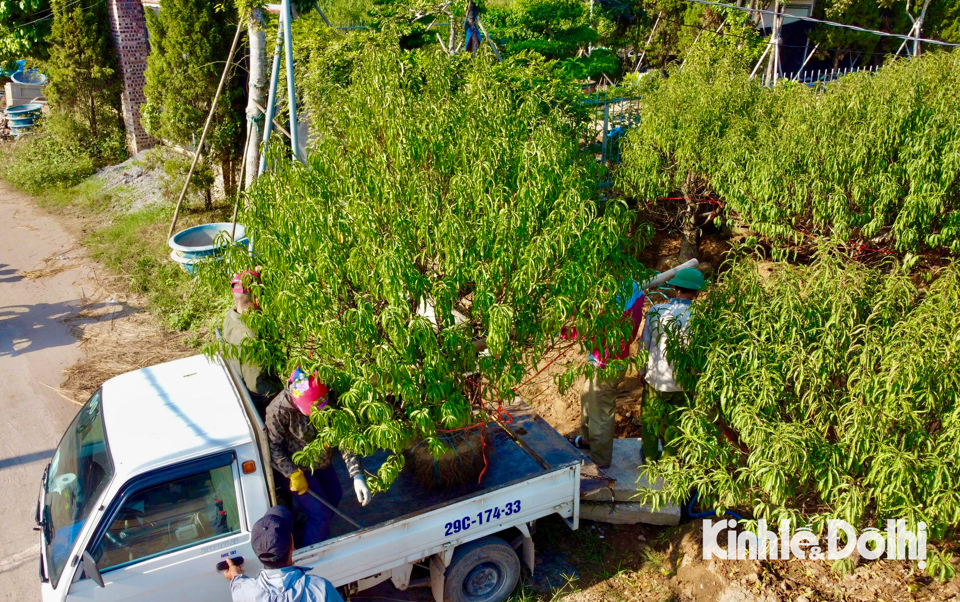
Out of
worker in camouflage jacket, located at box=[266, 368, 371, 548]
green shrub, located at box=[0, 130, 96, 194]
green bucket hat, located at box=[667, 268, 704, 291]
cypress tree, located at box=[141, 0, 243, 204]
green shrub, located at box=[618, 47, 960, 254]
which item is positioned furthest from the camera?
green shrub, located at box=[0, 130, 96, 194]

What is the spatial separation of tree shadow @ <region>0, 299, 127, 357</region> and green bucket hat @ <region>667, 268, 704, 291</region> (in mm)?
7467

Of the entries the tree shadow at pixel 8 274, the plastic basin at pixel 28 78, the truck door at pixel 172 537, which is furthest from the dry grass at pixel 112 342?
the plastic basin at pixel 28 78

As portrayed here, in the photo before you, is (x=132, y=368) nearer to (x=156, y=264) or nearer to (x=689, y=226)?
(x=156, y=264)

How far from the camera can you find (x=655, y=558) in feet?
17.4

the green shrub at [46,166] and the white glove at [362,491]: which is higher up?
the white glove at [362,491]

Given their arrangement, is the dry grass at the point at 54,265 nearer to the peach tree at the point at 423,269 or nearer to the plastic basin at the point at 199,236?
the plastic basin at the point at 199,236

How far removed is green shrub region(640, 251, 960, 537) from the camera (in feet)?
11.8

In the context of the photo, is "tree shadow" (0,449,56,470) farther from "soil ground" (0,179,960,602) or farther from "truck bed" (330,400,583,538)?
"truck bed" (330,400,583,538)

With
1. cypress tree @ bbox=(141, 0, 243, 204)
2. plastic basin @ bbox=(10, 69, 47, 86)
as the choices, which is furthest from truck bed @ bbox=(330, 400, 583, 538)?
plastic basin @ bbox=(10, 69, 47, 86)

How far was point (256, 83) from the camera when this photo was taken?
374 inches

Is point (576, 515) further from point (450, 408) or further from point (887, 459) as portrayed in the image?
point (887, 459)

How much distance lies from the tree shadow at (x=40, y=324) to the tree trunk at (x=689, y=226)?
746cm

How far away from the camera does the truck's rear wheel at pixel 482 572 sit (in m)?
4.66

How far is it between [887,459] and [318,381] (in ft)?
9.86
